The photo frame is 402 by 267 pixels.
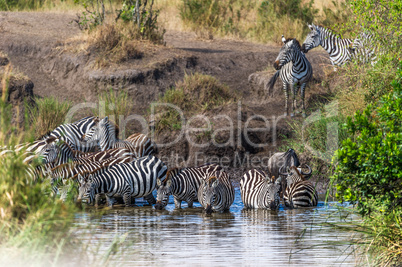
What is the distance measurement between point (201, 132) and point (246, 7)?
53.1ft

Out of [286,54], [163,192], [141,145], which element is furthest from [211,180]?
[286,54]

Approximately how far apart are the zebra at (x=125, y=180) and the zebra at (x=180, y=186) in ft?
1.88

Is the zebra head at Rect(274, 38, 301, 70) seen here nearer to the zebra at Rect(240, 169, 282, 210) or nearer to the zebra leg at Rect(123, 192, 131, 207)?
the zebra at Rect(240, 169, 282, 210)

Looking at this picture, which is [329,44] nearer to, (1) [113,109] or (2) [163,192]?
(1) [113,109]

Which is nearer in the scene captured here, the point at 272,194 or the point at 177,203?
the point at 272,194

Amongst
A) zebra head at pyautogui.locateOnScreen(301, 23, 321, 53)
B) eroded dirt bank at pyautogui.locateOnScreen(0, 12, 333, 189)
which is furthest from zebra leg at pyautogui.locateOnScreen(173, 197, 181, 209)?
zebra head at pyautogui.locateOnScreen(301, 23, 321, 53)

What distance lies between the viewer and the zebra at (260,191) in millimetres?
12414

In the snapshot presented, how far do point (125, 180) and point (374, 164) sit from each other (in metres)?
7.14

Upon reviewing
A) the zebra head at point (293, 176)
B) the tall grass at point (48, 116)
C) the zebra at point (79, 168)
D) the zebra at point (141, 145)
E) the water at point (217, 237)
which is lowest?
the water at point (217, 237)

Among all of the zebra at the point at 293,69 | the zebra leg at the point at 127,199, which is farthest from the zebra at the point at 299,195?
the zebra at the point at 293,69

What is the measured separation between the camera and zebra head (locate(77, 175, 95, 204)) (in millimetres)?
12398

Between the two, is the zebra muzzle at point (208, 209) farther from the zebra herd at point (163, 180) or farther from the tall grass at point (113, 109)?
the tall grass at point (113, 109)

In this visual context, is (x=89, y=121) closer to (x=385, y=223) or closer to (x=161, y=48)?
(x=161, y=48)

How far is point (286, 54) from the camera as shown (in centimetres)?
1892
